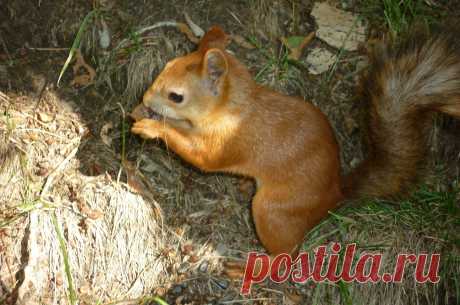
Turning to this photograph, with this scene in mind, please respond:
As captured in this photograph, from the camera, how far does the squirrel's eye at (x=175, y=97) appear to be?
2947mm

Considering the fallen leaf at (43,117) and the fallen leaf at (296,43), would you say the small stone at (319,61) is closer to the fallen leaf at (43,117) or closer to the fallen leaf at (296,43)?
the fallen leaf at (296,43)

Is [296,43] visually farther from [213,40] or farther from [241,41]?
[213,40]

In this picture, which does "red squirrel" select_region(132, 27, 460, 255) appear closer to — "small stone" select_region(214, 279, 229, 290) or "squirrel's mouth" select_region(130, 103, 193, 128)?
"squirrel's mouth" select_region(130, 103, 193, 128)

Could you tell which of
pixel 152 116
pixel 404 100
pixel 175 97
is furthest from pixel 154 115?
pixel 404 100

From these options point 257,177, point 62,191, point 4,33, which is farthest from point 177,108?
point 4,33

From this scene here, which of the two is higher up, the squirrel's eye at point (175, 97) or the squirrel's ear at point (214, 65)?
the squirrel's ear at point (214, 65)

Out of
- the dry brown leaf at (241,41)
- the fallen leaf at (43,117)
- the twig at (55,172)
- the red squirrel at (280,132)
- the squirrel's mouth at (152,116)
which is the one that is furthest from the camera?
the dry brown leaf at (241,41)

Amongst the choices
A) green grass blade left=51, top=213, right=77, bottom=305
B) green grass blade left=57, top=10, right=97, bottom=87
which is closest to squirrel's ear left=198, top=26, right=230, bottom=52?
green grass blade left=57, top=10, right=97, bottom=87

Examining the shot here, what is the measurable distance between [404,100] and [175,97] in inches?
45.4

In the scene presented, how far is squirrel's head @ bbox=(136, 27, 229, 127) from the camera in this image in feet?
9.59

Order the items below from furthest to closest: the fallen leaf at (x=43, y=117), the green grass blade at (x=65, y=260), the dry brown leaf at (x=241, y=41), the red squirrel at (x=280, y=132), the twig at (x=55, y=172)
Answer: the dry brown leaf at (x=241, y=41) → the fallen leaf at (x=43, y=117) → the twig at (x=55, y=172) → the green grass blade at (x=65, y=260) → the red squirrel at (x=280, y=132)

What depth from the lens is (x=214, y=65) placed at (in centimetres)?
287

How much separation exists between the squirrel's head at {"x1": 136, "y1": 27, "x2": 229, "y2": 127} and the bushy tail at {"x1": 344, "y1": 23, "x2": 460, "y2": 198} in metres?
0.78

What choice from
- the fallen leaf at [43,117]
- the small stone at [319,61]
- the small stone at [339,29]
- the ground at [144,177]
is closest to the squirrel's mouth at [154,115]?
the ground at [144,177]
